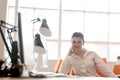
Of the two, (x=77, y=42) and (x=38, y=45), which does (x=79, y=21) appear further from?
Result: (x=38, y=45)

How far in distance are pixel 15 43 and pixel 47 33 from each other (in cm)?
69

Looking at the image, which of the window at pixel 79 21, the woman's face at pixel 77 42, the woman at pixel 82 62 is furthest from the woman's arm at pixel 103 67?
the window at pixel 79 21

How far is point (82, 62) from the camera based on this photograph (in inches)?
127

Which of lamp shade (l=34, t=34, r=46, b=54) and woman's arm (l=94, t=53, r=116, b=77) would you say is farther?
woman's arm (l=94, t=53, r=116, b=77)

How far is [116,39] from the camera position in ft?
21.8

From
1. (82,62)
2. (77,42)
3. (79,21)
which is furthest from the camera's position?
(79,21)

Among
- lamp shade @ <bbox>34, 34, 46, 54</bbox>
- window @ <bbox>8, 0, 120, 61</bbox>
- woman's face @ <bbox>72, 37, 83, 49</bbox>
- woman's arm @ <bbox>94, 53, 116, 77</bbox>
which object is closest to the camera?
lamp shade @ <bbox>34, 34, 46, 54</bbox>

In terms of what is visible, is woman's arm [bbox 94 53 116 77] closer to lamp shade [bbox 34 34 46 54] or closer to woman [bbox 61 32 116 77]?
woman [bbox 61 32 116 77]

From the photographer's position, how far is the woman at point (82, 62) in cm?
315

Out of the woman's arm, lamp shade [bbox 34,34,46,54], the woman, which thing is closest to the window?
the woman

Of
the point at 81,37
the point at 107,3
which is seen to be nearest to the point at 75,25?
the point at 107,3

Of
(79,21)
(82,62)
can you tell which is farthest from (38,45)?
(79,21)

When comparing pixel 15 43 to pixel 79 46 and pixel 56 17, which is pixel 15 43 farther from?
pixel 56 17

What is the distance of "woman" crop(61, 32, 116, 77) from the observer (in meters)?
3.15
